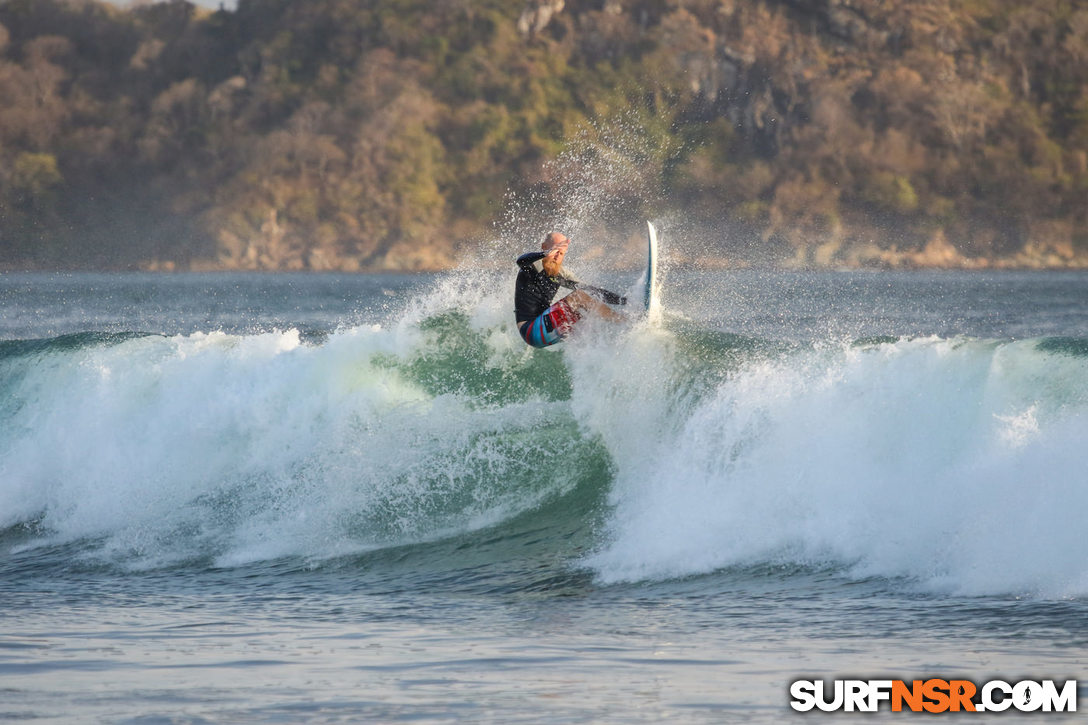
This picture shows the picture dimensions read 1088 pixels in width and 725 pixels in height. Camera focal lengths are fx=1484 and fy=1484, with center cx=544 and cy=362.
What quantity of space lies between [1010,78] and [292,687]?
492 ft

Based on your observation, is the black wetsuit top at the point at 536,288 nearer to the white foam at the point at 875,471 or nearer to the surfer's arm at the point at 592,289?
the surfer's arm at the point at 592,289

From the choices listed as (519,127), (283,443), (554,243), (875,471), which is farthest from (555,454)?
(519,127)

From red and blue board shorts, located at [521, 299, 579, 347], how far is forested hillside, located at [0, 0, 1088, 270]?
109m

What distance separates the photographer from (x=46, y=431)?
1509 centimetres

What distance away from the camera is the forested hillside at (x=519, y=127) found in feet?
417

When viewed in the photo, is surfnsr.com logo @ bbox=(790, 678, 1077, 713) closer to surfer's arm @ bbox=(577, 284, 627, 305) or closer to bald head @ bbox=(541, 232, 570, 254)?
surfer's arm @ bbox=(577, 284, 627, 305)

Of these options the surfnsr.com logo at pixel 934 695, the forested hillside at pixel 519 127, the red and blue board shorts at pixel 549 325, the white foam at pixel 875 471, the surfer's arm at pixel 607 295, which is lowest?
the surfnsr.com logo at pixel 934 695

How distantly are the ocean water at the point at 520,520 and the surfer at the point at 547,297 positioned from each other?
673 millimetres

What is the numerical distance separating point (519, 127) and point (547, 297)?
398ft

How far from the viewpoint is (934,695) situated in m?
7.27

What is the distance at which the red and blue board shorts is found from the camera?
12.1 metres

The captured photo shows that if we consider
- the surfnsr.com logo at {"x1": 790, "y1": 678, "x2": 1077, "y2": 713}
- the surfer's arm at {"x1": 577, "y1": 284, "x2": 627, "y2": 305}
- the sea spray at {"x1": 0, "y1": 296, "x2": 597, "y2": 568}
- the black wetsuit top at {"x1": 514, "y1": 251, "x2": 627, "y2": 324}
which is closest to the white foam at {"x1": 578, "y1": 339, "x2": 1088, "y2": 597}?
the surfer's arm at {"x1": 577, "y1": 284, "x2": 627, "y2": 305}

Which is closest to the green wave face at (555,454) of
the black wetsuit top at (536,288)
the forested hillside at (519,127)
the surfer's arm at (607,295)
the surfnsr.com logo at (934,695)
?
the surfer's arm at (607,295)

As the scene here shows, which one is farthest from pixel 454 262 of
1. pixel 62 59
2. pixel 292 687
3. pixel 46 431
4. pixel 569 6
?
pixel 292 687
